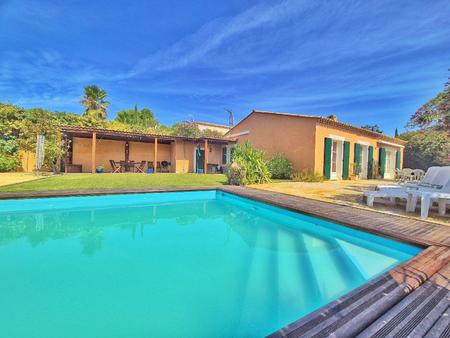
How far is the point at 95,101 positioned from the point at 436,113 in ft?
91.0

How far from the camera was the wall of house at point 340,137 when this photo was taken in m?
13.1

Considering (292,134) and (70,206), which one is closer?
(70,206)

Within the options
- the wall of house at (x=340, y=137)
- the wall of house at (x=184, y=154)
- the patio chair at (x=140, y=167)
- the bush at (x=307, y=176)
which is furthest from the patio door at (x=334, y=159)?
the patio chair at (x=140, y=167)

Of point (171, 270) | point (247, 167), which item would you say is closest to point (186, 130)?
point (247, 167)

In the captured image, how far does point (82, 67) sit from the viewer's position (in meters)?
16.7

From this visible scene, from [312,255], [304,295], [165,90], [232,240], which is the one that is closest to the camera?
[304,295]

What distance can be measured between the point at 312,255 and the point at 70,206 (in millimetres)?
7139

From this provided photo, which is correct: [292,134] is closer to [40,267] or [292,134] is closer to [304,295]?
[304,295]

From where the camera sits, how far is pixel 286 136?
14547 millimetres

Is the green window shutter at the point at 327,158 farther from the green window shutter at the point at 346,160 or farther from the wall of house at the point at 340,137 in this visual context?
the green window shutter at the point at 346,160

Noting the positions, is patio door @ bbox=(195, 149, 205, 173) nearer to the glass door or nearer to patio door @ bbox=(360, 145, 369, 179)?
the glass door

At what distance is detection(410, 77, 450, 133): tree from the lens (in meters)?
6.79

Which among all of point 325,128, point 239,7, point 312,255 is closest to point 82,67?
point 239,7

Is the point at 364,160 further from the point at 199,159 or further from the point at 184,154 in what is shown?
the point at 184,154
